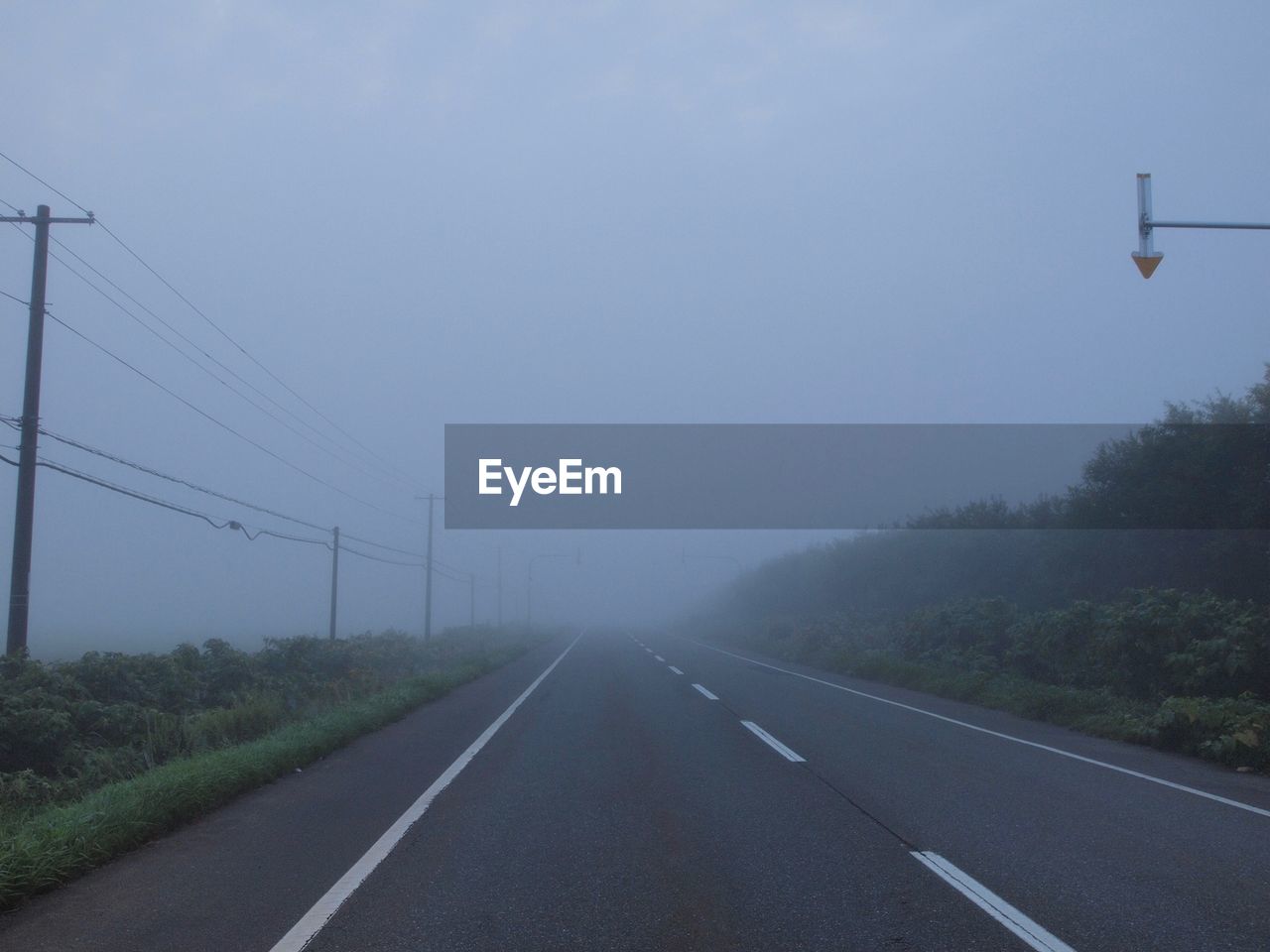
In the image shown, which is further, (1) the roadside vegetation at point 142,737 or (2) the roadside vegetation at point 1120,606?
(2) the roadside vegetation at point 1120,606

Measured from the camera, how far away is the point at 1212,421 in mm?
27094

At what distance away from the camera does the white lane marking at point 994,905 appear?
207 inches

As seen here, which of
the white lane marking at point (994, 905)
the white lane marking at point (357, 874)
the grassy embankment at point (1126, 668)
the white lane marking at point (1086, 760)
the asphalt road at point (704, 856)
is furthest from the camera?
the grassy embankment at point (1126, 668)

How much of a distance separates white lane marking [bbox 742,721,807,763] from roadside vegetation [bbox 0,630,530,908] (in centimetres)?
577

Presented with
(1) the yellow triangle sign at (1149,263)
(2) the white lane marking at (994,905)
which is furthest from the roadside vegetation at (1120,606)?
(2) the white lane marking at (994,905)

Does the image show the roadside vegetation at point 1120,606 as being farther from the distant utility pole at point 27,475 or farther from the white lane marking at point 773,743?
the distant utility pole at point 27,475

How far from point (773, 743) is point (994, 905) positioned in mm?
7436

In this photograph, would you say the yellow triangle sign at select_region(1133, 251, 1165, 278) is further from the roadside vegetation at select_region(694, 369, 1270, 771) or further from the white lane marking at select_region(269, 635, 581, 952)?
the white lane marking at select_region(269, 635, 581, 952)

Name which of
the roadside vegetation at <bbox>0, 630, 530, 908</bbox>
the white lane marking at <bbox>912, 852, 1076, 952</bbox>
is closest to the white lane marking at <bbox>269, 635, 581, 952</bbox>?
the roadside vegetation at <bbox>0, 630, 530, 908</bbox>

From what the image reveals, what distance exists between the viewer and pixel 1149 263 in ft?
35.6

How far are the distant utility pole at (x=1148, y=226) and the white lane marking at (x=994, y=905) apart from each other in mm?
7055

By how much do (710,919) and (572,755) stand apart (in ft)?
22.1

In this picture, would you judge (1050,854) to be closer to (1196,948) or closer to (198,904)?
(1196,948)

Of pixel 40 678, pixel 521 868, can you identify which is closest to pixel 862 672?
pixel 40 678
